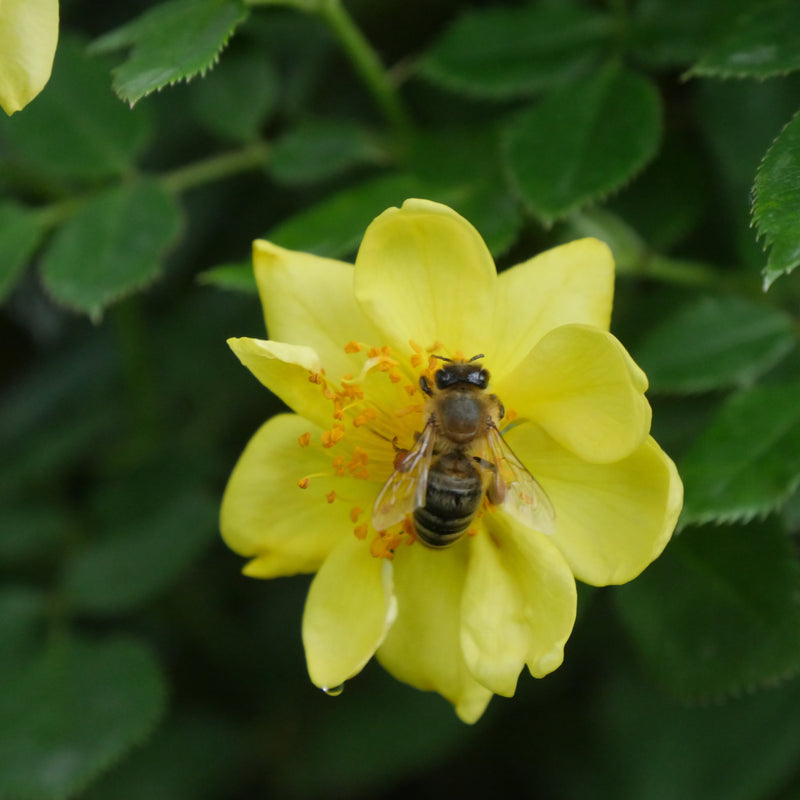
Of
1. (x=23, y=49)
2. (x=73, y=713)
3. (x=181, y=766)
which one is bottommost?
(x=181, y=766)

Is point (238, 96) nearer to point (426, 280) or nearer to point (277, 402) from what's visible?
point (277, 402)

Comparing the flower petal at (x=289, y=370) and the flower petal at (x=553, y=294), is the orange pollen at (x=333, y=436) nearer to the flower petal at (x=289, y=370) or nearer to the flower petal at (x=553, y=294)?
the flower petal at (x=289, y=370)

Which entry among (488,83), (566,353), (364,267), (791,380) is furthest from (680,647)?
(488,83)

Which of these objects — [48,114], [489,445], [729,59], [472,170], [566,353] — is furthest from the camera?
[48,114]

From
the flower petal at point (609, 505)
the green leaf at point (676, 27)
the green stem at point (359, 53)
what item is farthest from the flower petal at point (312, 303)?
the green leaf at point (676, 27)

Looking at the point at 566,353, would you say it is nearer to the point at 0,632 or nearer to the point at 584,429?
the point at 584,429

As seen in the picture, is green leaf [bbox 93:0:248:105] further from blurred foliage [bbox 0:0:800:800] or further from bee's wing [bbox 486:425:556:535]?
bee's wing [bbox 486:425:556:535]

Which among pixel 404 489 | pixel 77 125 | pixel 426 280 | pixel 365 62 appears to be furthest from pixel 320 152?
pixel 404 489

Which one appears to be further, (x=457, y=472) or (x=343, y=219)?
(x=343, y=219)
